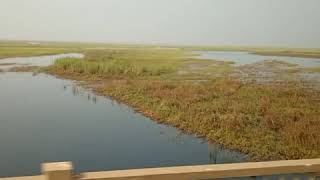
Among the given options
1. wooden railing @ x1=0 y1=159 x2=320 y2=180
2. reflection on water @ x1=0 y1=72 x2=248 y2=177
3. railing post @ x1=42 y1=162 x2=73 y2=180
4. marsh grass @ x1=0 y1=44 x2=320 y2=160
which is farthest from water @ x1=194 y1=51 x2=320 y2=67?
railing post @ x1=42 y1=162 x2=73 y2=180

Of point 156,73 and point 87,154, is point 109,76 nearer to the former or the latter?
point 156,73

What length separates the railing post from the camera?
1646 millimetres

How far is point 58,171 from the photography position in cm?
166

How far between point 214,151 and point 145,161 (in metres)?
1.57

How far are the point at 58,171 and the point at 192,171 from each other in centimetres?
63

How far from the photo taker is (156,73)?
20.9m

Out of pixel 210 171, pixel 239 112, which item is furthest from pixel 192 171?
pixel 239 112

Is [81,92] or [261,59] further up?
[261,59]

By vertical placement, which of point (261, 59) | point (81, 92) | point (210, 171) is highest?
point (210, 171)

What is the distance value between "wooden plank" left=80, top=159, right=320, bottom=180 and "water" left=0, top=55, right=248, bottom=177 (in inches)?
207

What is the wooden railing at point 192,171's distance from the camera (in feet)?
5.49

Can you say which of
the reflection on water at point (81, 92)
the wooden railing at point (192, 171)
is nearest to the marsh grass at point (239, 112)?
the reflection on water at point (81, 92)

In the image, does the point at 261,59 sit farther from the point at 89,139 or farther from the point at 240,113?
the point at 89,139

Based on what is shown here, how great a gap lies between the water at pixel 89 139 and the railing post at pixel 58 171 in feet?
17.4
